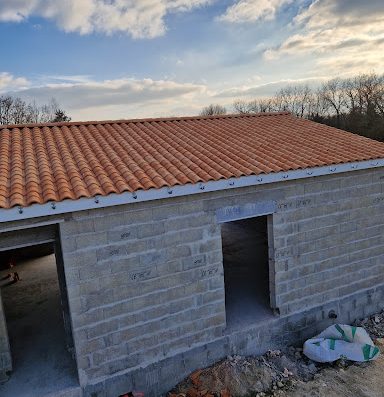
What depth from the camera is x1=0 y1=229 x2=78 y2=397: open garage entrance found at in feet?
19.9

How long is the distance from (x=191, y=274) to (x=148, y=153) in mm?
2591

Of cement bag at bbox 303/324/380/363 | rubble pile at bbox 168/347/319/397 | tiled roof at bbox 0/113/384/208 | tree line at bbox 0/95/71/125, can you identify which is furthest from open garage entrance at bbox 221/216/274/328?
tree line at bbox 0/95/71/125

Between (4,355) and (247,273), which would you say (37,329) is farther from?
(247,273)

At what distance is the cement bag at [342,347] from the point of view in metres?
7.28

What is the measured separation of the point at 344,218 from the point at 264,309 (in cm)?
263

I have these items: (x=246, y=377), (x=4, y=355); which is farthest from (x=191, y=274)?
(x=4, y=355)

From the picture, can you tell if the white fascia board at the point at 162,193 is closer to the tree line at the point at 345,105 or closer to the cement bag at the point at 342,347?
the cement bag at the point at 342,347

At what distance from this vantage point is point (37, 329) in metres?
7.95

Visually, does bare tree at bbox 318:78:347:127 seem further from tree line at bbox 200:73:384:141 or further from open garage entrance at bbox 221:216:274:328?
open garage entrance at bbox 221:216:274:328

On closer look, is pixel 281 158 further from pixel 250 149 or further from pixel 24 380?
pixel 24 380

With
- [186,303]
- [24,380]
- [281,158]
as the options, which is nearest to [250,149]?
[281,158]

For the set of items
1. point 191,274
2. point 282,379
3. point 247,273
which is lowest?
point 282,379

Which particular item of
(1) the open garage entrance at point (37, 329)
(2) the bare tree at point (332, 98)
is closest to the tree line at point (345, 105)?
(2) the bare tree at point (332, 98)

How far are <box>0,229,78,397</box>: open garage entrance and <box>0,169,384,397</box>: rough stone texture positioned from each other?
27.7 inches
